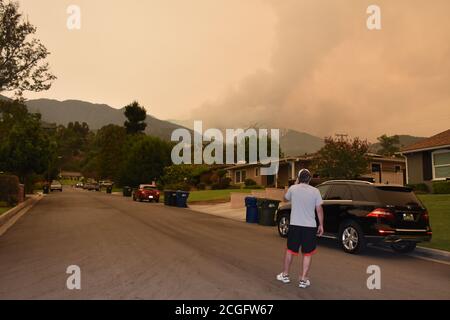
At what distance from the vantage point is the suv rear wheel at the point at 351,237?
34.3 feet

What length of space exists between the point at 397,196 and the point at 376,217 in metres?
0.85

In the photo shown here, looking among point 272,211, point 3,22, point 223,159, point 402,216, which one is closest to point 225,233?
point 272,211

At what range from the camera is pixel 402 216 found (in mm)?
10289

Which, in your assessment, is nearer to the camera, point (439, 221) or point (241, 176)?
point (439, 221)

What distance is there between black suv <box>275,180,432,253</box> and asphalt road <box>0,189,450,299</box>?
0.47 m

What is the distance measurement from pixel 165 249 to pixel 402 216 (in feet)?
18.5

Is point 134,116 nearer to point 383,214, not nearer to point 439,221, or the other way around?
point 439,221

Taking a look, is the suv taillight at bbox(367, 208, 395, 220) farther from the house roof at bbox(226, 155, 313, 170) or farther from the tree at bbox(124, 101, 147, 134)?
the tree at bbox(124, 101, 147, 134)

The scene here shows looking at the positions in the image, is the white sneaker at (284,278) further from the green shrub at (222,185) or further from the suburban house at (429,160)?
the green shrub at (222,185)

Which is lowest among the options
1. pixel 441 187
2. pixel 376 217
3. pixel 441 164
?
pixel 376 217

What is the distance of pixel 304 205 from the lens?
7.01 m

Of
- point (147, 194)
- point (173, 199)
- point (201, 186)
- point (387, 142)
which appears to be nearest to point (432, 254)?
point (173, 199)

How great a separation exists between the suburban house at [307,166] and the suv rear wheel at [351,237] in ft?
80.5
